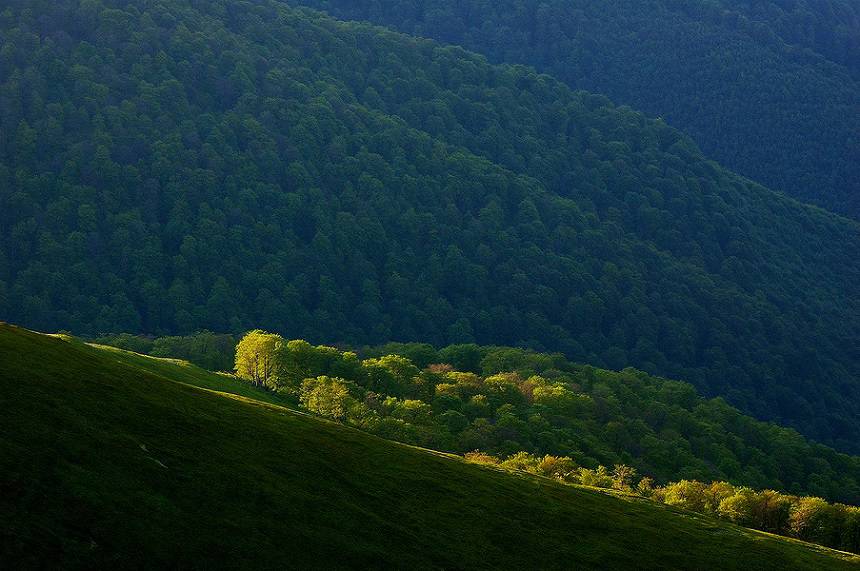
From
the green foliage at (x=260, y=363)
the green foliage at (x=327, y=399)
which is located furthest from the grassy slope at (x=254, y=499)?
the green foliage at (x=260, y=363)

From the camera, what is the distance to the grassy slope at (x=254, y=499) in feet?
168

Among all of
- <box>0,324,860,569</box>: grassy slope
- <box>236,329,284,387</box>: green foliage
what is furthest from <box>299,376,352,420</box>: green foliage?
<box>0,324,860,569</box>: grassy slope

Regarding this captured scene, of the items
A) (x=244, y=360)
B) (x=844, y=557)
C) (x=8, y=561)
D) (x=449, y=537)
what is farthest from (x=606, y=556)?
(x=244, y=360)

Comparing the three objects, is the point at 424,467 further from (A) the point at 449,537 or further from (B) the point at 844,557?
(B) the point at 844,557

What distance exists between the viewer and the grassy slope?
51.2 m

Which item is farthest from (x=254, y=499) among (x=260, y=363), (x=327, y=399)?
(x=260, y=363)

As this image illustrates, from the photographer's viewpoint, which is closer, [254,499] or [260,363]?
[254,499]

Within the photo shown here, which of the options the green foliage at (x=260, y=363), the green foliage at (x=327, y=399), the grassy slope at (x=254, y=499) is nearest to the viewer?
the grassy slope at (x=254, y=499)

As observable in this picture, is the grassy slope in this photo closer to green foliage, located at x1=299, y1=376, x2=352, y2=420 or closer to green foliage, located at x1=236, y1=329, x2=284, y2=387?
green foliage, located at x1=299, y1=376, x2=352, y2=420

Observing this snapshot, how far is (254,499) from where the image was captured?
61.7m

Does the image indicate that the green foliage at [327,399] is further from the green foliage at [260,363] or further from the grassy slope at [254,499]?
the grassy slope at [254,499]

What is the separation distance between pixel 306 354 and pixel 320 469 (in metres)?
A: 110

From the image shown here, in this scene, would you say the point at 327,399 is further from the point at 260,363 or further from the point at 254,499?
the point at 254,499

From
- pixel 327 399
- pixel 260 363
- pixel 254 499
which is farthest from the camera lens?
pixel 260 363
